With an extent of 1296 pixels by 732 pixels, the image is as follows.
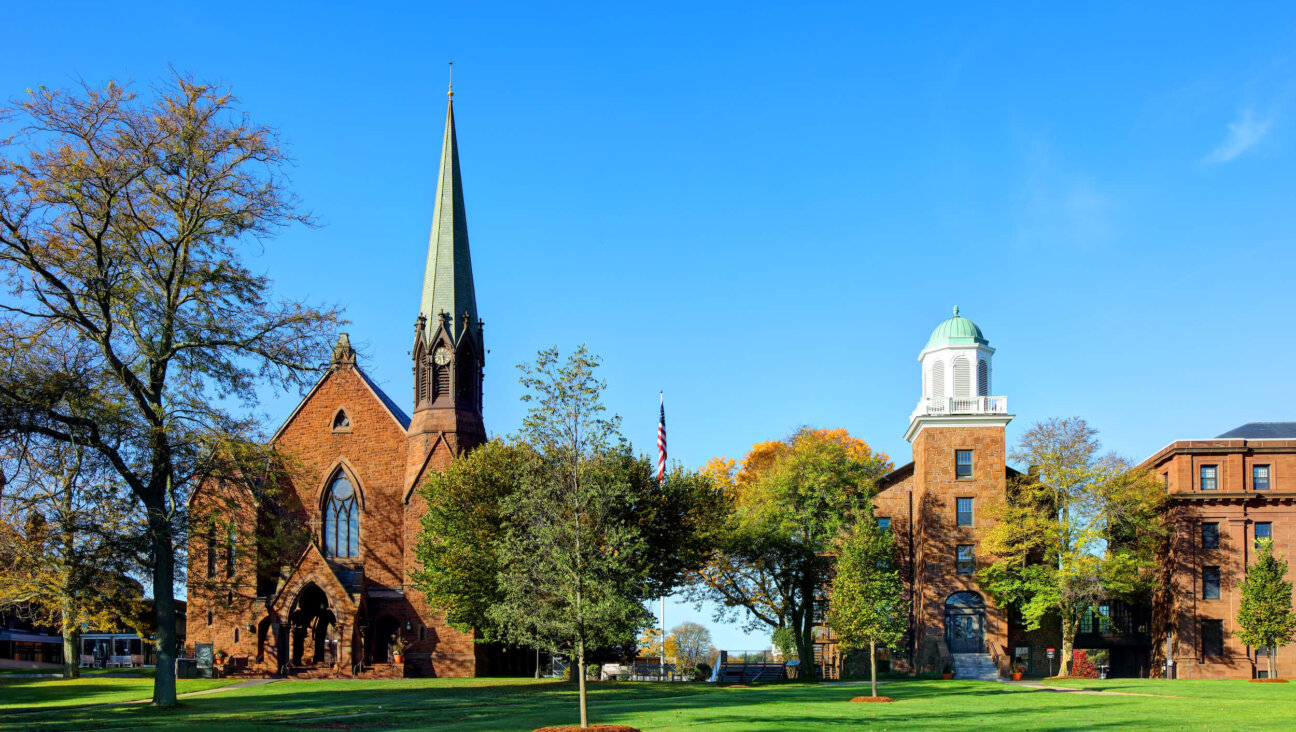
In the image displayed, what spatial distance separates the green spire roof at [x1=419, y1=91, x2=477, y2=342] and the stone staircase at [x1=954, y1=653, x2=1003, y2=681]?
3026 cm

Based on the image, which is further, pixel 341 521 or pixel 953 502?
pixel 341 521

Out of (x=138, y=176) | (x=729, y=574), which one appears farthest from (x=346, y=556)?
(x=138, y=176)

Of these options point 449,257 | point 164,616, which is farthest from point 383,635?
point 164,616

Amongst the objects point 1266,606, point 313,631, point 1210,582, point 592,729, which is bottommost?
point 313,631

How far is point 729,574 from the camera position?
2188 inches

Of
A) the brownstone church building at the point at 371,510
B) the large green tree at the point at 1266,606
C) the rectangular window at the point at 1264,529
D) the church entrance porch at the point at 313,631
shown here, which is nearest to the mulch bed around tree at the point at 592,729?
the brownstone church building at the point at 371,510

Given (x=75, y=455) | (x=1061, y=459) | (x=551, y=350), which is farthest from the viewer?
(x=1061, y=459)

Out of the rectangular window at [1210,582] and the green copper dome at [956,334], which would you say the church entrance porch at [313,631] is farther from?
the rectangular window at [1210,582]

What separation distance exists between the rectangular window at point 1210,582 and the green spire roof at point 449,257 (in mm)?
40656

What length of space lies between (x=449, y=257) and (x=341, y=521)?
1518 centimetres

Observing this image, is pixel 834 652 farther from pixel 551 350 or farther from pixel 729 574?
pixel 551 350

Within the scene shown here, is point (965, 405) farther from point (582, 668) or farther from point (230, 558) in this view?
point (582, 668)

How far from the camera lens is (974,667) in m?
54.5

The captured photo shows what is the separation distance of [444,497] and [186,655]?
720 inches
